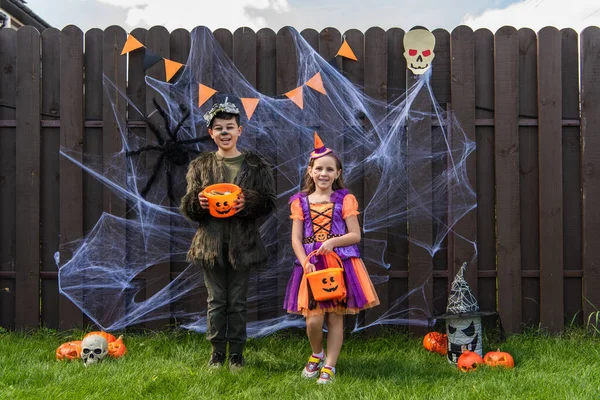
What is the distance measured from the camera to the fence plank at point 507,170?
400cm

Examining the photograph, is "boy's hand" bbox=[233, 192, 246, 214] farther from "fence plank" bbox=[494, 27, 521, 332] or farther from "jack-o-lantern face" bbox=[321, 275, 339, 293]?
"fence plank" bbox=[494, 27, 521, 332]

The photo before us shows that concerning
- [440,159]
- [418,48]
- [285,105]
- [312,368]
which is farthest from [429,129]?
[312,368]

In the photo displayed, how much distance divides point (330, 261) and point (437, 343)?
1162 millimetres

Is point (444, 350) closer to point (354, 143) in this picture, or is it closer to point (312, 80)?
point (354, 143)

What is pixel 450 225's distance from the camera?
13.2ft

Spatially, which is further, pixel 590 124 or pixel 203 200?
pixel 590 124

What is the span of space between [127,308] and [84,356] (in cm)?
66

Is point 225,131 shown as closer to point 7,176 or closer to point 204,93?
point 204,93

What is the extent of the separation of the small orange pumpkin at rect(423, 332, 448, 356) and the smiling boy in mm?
1334

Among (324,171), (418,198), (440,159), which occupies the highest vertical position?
(440,159)

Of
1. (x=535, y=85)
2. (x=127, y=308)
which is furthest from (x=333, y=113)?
(x=127, y=308)

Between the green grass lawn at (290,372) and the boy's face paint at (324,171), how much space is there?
1174 millimetres

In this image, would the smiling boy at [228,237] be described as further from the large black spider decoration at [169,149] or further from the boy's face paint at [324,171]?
the large black spider decoration at [169,149]

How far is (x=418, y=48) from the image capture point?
3.97 m
